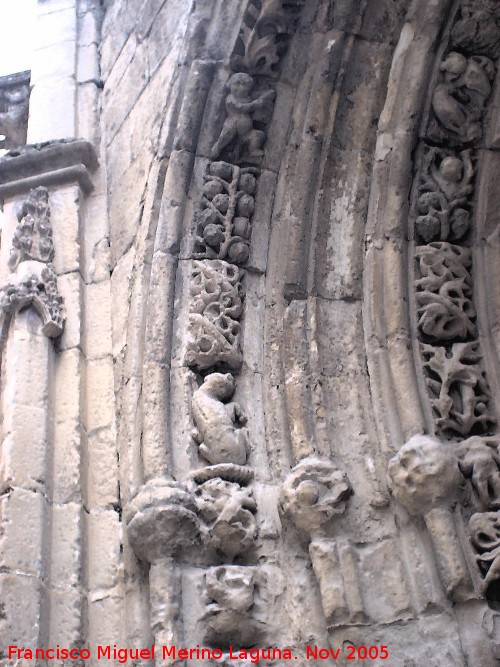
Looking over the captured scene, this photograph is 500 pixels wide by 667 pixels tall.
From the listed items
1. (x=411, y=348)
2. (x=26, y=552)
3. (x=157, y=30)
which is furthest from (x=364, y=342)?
(x=157, y=30)

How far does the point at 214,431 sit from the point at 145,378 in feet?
1.09

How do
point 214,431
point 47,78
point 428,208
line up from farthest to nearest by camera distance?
point 47,78 → point 428,208 → point 214,431

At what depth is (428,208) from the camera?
3.38 metres

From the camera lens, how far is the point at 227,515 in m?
2.83

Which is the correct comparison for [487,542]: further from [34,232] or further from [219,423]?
[34,232]

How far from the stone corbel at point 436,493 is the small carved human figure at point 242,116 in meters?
1.44

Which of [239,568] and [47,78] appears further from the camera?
[47,78]

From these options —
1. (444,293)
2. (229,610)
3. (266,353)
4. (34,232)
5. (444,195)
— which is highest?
(34,232)

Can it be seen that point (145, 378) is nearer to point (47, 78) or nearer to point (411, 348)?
point (411, 348)

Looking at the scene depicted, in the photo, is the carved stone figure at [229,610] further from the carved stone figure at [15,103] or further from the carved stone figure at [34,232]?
the carved stone figure at [15,103]

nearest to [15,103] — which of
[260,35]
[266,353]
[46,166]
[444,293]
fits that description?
[46,166]

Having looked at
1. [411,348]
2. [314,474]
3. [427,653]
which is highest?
[411,348]

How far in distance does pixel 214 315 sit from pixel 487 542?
4.12ft

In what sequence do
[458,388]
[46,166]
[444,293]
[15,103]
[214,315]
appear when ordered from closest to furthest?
[458,388] < [444,293] < [214,315] < [46,166] < [15,103]
